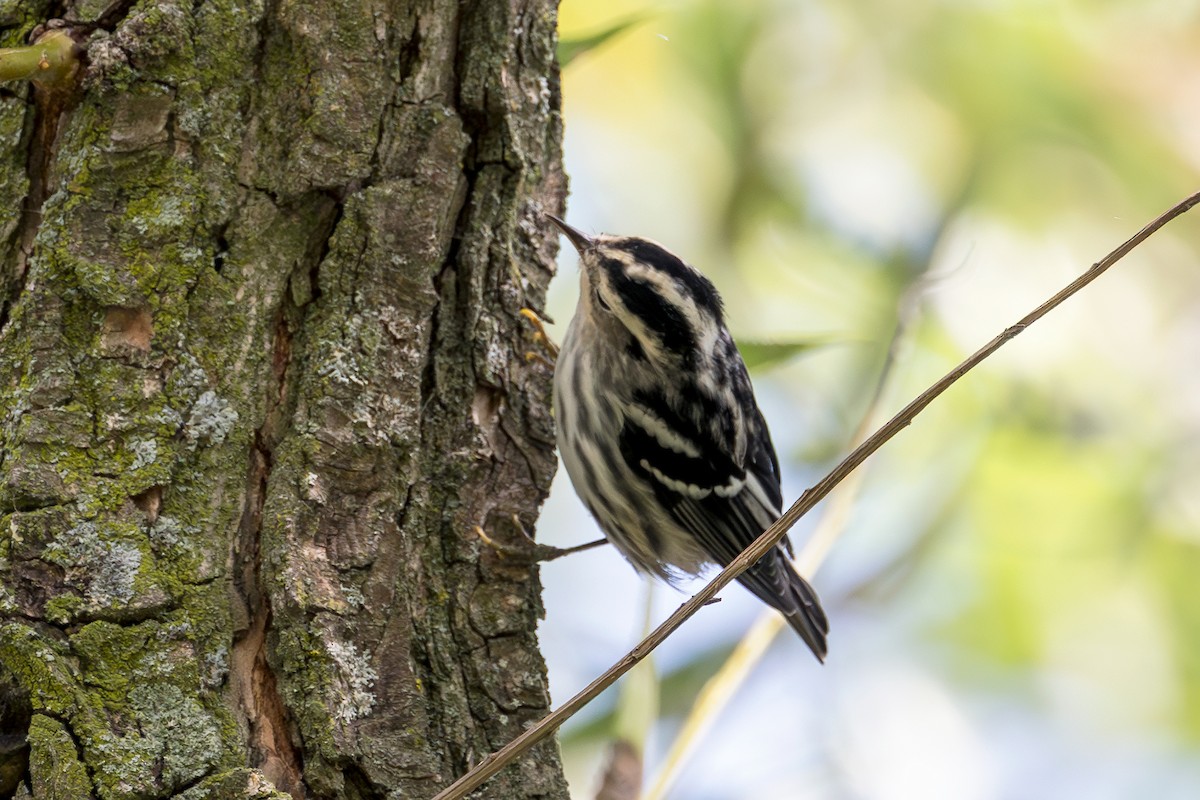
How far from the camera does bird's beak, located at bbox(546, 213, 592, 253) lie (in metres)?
3.11

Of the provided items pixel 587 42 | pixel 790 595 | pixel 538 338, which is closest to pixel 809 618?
pixel 790 595

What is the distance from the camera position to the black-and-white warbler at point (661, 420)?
3621 mm

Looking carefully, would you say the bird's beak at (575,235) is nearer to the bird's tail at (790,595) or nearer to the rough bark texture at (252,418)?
the rough bark texture at (252,418)

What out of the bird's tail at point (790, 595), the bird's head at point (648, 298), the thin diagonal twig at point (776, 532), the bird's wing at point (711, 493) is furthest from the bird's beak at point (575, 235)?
the thin diagonal twig at point (776, 532)

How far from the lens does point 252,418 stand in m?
2.30

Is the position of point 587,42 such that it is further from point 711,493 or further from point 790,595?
point 790,595

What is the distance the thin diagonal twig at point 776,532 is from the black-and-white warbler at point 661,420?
5.05 feet

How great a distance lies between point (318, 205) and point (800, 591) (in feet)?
7.37

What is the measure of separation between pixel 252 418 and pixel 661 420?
5.67 ft

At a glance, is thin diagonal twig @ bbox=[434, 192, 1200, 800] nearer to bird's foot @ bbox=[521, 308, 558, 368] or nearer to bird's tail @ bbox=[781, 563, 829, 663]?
bird's foot @ bbox=[521, 308, 558, 368]

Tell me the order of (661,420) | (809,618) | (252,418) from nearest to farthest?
(252,418)
(661,420)
(809,618)

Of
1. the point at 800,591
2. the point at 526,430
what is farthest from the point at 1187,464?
the point at 526,430

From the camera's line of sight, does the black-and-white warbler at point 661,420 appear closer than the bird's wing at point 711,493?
Yes

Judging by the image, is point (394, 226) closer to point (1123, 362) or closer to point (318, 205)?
point (318, 205)
